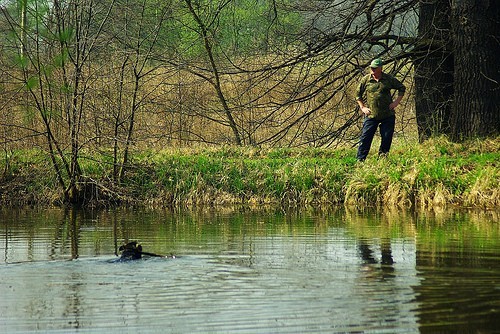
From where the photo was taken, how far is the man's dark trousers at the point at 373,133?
18766 millimetres

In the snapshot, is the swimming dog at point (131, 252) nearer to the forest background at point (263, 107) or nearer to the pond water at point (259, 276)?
the pond water at point (259, 276)

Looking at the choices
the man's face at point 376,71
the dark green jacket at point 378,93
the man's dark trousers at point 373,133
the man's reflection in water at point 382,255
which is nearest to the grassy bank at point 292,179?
the man's dark trousers at point 373,133

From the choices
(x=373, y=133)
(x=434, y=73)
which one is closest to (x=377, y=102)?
(x=373, y=133)

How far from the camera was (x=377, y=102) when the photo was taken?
61.0 feet

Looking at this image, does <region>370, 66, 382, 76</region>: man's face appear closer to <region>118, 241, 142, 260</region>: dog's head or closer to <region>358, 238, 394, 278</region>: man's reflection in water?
<region>358, 238, 394, 278</region>: man's reflection in water

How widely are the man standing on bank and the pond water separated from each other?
319 centimetres

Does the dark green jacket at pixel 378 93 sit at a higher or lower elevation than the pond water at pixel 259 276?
higher

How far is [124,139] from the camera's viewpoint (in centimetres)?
1977

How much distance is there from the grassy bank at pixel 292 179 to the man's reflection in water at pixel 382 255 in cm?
477

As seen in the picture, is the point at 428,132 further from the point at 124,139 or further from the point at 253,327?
the point at 253,327

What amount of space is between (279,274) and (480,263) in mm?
2133

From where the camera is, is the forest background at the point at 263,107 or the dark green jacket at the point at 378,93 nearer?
the dark green jacket at the point at 378,93

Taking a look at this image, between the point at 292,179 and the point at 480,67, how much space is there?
4128 millimetres

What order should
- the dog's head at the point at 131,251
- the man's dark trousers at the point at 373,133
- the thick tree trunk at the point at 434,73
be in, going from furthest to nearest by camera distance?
the thick tree trunk at the point at 434,73
the man's dark trousers at the point at 373,133
the dog's head at the point at 131,251
